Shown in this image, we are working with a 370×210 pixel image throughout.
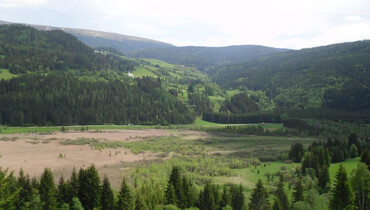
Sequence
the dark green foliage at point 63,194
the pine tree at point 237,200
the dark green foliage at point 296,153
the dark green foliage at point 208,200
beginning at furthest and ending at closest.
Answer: the dark green foliage at point 296,153 → the pine tree at point 237,200 → the dark green foliage at point 208,200 → the dark green foliage at point 63,194

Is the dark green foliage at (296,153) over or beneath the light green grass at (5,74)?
beneath

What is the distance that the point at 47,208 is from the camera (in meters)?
42.7

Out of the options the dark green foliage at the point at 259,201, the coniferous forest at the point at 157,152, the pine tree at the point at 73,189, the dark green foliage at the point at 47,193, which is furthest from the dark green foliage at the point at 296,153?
the dark green foliage at the point at 47,193

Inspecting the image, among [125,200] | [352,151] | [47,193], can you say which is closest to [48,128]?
[47,193]

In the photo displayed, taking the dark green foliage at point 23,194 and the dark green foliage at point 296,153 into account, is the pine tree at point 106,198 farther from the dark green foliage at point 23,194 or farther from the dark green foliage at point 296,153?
the dark green foliage at point 296,153

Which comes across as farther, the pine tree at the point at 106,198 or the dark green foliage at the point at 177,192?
the dark green foliage at the point at 177,192

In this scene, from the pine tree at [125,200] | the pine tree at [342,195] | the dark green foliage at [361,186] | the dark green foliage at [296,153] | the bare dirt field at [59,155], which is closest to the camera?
the pine tree at [342,195]

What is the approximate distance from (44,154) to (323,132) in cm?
11801

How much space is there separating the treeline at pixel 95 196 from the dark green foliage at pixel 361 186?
55.3 ft

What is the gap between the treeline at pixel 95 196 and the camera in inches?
1678

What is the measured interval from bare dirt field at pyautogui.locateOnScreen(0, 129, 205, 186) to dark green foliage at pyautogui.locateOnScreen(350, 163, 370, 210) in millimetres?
46306

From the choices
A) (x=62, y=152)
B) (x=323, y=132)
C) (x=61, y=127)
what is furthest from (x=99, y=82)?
(x=323, y=132)

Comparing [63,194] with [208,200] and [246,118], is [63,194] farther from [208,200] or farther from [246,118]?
[246,118]

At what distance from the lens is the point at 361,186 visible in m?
40.0
